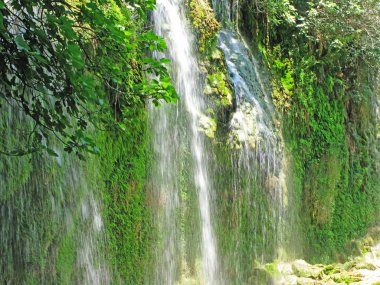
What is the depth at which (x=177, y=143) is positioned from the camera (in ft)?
23.2

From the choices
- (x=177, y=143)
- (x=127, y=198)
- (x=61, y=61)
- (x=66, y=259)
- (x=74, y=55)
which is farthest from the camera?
(x=177, y=143)

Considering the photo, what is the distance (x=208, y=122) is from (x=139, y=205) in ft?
6.09

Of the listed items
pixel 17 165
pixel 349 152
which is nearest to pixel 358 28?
pixel 349 152

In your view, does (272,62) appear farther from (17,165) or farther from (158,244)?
(17,165)

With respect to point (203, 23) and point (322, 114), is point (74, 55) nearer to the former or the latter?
point (203, 23)

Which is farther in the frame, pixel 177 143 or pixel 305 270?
pixel 305 270

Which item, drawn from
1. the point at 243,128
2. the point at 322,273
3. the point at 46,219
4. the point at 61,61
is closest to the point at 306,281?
the point at 322,273

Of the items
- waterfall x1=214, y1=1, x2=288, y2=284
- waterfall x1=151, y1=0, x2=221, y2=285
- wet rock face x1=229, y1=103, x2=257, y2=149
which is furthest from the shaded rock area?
wet rock face x1=229, y1=103, x2=257, y2=149

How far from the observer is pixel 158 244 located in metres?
6.58

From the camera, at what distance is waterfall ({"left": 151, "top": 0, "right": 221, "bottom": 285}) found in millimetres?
6777

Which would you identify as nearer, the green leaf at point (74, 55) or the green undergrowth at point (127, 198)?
the green leaf at point (74, 55)

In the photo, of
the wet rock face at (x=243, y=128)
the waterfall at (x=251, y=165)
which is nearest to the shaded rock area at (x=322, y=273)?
the waterfall at (x=251, y=165)

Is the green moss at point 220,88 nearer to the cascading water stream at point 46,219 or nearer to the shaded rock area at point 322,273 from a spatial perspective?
the shaded rock area at point 322,273

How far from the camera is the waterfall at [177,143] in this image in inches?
267
